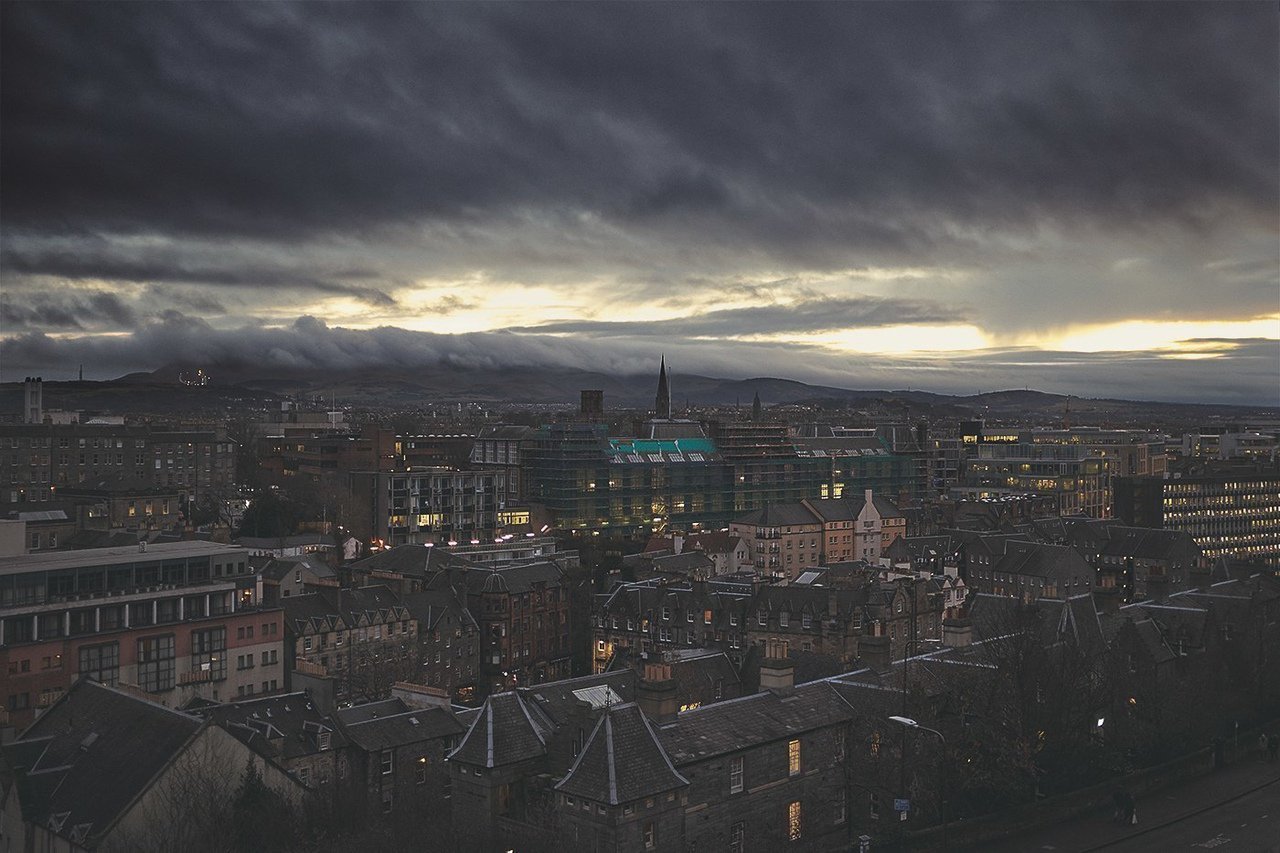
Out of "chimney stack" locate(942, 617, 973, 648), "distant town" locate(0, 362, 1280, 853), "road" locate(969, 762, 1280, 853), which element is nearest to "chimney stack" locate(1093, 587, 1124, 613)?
"distant town" locate(0, 362, 1280, 853)

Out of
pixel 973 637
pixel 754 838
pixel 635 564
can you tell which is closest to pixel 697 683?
pixel 754 838

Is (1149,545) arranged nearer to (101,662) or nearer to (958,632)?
(958,632)

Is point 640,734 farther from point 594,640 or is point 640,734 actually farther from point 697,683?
point 594,640

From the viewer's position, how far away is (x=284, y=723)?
65062mm

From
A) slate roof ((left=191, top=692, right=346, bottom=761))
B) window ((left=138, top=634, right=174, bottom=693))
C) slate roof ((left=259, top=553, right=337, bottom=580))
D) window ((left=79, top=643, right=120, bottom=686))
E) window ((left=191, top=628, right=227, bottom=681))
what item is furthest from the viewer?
slate roof ((left=259, top=553, right=337, bottom=580))

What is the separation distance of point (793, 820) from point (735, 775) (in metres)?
5.25

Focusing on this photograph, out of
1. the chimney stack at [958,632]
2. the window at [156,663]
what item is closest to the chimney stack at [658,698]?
the chimney stack at [958,632]

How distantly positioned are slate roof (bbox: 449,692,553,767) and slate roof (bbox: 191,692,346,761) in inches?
492

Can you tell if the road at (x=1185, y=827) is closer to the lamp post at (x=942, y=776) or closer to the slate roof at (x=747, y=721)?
the lamp post at (x=942, y=776)

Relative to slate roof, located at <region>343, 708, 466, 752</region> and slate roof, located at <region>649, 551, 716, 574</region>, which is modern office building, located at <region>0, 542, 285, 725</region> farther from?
slate roof, located at <region>649, 551, 716, 574</region>

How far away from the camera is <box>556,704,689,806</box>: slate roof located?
48.5m

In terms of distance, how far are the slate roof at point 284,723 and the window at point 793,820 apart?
26064 mm

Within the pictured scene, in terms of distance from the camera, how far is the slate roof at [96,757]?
165 feet

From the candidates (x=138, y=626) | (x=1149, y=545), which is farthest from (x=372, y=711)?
(x=1149, y=545)
